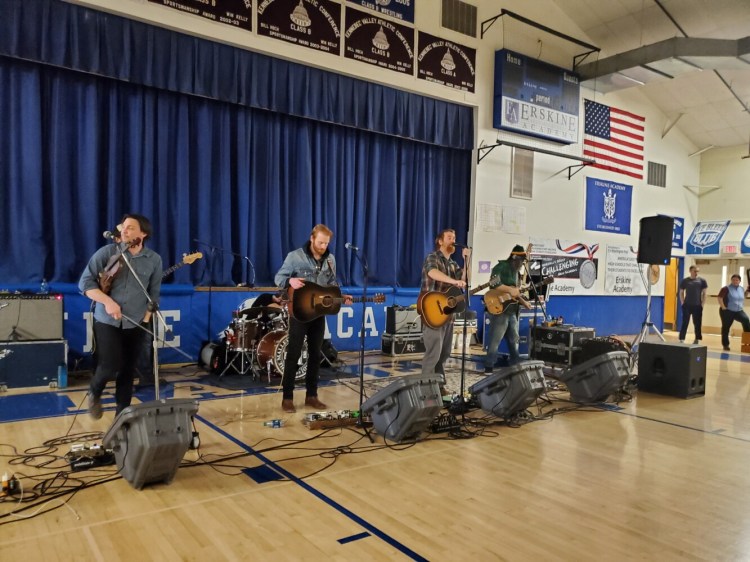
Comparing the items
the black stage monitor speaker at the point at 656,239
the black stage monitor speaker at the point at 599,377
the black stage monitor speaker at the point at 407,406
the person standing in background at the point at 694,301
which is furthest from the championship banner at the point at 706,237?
the black stage monitor speaker at the point at 407,406

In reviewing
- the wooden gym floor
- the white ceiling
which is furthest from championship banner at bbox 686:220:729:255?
the wooden gym floor

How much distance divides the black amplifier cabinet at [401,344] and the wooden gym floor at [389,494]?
3.55m

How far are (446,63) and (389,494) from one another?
320 inches

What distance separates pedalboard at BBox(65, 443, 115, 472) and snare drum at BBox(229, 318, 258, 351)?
9.26ft

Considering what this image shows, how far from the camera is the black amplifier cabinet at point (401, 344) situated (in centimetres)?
839

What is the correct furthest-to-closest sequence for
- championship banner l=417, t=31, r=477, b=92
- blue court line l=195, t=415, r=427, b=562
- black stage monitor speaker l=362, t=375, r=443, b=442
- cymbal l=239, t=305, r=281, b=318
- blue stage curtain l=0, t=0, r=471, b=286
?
championship banner l=417, t=31, r=477, b=92 → cymbal l=239, t=305, r=281, b=318 → blue stage curtain l=0, t=0, r=471, b=286 → black stage monitor speaker l=362, t=375, r=443, b=442 → blue court line l=195, t=415, r=427, b=562

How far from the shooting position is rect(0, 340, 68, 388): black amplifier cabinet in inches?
220

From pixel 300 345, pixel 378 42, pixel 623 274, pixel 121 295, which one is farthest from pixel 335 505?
pixel 623 274

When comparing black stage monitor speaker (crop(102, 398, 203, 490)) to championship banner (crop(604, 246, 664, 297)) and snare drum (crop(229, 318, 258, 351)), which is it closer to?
snare drum (crop(229, 318, 258, 351))

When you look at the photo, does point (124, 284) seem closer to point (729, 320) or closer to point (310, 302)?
point (310, 302)

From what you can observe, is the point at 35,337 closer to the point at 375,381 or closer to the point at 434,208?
the point at 375,381

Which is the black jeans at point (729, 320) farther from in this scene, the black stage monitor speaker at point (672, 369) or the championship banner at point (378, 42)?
the championship banner at point (378, 42)

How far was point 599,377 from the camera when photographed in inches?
220

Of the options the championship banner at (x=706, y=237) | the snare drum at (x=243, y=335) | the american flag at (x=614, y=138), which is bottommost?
the snare drum at (x=243, y=335)
